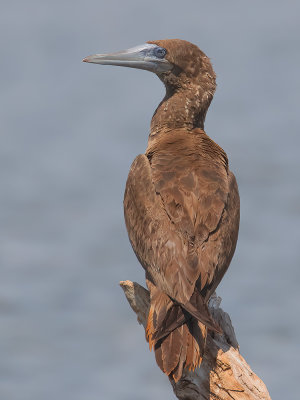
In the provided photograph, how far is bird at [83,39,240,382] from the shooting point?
7.59 metres

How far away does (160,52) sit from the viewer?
10188mm

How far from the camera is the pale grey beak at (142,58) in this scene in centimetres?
1018

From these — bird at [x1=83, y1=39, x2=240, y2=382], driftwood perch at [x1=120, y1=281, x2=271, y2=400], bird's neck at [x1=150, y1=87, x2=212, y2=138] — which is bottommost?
driftwood perch at [x1=120, y1=281, x2=271, y2=400]

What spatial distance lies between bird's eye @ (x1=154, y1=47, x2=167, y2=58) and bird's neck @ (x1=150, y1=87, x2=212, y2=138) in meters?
0.39

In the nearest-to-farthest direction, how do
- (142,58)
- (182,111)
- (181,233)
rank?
(181,233), (182,111), (142,58)

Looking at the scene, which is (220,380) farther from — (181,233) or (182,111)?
(182,111)

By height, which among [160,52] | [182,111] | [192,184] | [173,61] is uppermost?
[160,52]

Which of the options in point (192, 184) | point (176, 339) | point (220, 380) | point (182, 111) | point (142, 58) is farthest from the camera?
point (142, 58)

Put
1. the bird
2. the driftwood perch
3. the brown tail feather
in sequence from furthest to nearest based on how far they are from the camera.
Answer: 1. the driftwood perch
2. the bird
3. the brown tail feather

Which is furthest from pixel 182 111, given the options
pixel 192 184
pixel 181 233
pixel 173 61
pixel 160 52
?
pixel 181 233

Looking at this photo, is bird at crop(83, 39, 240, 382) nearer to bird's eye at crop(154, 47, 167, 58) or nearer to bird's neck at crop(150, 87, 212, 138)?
bird's neck at crop(150, 87, 212, 138)

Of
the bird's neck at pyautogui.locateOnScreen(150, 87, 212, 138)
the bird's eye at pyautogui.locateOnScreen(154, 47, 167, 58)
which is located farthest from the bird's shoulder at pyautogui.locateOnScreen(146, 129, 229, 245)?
the bird's eye at pyautogui.locateOnScreen(154, 47, 167, 58)

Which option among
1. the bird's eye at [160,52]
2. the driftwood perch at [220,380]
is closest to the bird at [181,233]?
the driftwood perch at [220,380]

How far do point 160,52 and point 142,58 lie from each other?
189mm
